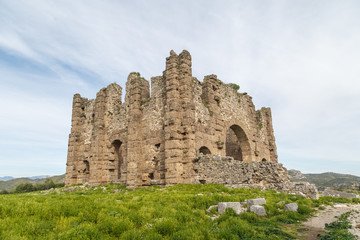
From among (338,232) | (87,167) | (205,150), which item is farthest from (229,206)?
(87,167)

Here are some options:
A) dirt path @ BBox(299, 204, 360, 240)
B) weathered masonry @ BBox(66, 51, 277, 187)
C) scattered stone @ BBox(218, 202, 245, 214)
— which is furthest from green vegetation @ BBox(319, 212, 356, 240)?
weathered masonry @ BBox(66, 51, 277, 187)

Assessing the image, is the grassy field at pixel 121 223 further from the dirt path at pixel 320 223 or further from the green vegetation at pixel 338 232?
the green vegetation at pixel 338 232

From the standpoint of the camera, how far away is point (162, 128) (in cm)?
1530

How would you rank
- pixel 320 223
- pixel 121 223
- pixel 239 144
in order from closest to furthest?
pixel 121 223
pixel 320 223
pixel 239 144

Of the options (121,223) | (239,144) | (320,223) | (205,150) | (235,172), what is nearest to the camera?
(121,223)

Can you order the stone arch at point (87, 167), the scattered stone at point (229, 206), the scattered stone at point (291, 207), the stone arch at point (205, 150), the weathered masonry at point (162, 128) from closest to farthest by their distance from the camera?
1. the scattered stone at point (229, 206)
2. the scattered stone at point (291, 207)
3. the weathered masonry at point (162, 128)
4. the stone arch at point (205, 150)
5. the stone arch at point (87, 167)

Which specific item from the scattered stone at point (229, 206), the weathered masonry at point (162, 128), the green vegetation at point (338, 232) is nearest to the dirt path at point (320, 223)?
the green vegetation at point (338, 232)

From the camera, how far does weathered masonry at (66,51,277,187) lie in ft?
46.3

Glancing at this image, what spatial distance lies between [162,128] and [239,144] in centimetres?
1012

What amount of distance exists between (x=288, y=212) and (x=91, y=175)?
52.4ft

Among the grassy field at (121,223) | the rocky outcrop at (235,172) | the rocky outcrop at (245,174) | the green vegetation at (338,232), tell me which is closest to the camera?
the grassy field at (121,223)

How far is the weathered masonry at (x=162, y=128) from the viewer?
556 inches

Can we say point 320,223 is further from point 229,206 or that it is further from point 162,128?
point 162,128

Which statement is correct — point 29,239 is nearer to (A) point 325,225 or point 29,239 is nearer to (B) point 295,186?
(A) point 325,225
